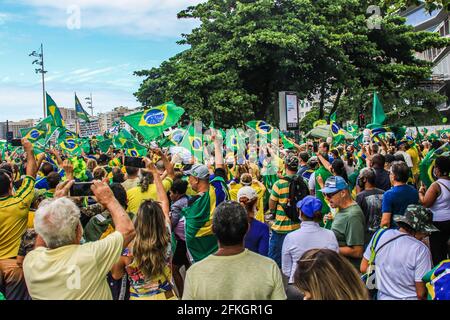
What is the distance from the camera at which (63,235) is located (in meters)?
2.82

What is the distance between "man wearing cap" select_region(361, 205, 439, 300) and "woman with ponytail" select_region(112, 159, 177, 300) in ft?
5.37

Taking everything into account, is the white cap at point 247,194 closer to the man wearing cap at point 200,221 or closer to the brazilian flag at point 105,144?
the man wearing cap at point 200,221

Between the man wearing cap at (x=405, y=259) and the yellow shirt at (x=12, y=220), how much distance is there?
350cm

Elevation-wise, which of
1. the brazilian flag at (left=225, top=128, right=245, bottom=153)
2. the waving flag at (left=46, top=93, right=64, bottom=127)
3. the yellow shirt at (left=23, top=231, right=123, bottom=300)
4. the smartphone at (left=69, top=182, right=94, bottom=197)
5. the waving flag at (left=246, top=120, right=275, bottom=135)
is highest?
the waving flag at (left=46, top=93, right=64, bottom=127)

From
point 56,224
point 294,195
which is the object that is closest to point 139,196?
point 294,195

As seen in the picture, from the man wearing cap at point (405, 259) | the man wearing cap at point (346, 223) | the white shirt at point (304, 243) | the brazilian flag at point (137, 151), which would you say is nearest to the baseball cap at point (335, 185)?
the man wearing cap at point (346, 223)

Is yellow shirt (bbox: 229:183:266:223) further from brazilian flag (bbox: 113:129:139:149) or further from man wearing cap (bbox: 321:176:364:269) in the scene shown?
brazilian flag (bbox: 113:129:139:149)

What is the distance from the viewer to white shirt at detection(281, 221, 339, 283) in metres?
4.20

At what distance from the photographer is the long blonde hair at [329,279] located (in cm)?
234

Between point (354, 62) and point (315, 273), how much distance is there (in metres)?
28.4

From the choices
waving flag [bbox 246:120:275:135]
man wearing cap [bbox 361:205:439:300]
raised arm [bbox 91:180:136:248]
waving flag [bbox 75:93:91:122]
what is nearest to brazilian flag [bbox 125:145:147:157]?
waving flag [bbox 246:120:275:135]

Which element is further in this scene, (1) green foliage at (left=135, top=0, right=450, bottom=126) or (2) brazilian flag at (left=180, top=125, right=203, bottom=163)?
(1) green foliage at (left=135, top=0, right=450, bottom=126)

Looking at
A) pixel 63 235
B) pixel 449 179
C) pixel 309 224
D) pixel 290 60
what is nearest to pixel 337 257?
pixel 63 235
